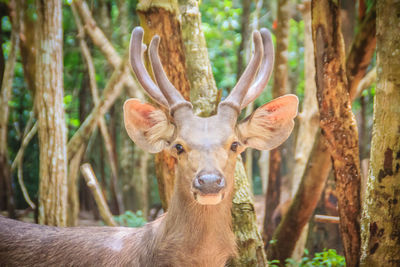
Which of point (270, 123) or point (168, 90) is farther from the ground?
point (168, 90)

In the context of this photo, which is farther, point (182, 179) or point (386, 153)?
point (386, 153)

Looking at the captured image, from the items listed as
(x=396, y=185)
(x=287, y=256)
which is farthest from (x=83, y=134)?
(x=396, y=185)

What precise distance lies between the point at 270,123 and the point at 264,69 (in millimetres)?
427

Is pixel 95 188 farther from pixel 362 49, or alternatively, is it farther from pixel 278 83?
pixel 362 49

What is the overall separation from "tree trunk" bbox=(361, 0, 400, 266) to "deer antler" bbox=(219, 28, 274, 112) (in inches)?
37.0

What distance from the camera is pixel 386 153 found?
367 cm

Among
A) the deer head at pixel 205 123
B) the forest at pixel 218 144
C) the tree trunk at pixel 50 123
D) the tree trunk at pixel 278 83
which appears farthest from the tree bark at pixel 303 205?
the tree trunk at pixel 50 123

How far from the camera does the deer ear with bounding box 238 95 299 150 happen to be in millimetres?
3536

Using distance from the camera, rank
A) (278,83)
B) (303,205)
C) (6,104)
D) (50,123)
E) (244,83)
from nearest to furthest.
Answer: (244,83) < (303,205) < (50,123) < (6,104) < (278,83)

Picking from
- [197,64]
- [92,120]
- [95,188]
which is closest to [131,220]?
[95,188]

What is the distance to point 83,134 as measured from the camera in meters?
6.99

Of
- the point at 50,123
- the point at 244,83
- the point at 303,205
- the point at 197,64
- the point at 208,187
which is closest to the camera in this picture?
the point at 208,187

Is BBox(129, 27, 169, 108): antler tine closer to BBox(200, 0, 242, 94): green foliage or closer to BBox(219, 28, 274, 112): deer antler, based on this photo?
BBox(219, 28, 274, 112): deer antler

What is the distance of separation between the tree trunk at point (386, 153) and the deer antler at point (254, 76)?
0.94 meters
